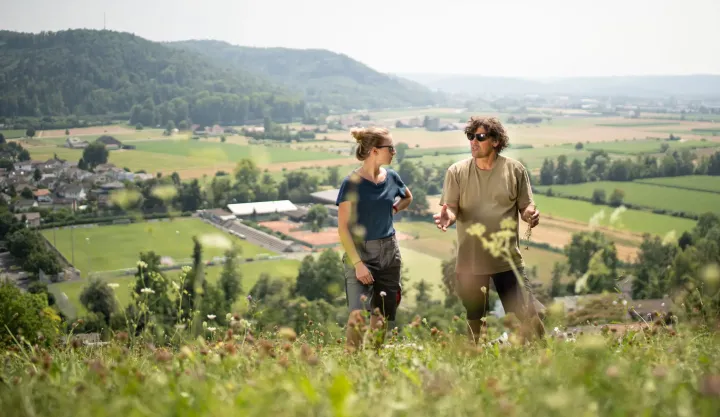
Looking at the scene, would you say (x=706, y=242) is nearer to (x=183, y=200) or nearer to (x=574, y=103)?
(x=183, y=200)

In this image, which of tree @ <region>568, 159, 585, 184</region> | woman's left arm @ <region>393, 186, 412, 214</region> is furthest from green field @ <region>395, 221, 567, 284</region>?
woman's left arm @ <region>393, 186, 412, 214</region>

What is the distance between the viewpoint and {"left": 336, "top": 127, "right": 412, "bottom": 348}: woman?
4.38 metres

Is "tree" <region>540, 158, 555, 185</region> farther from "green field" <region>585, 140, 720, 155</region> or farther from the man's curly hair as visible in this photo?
the man's curly hair

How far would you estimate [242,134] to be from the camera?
97.8 m

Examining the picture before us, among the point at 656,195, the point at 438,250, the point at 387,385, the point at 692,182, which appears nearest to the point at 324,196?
the point at 438,250

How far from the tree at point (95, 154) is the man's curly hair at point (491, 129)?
68430 mm

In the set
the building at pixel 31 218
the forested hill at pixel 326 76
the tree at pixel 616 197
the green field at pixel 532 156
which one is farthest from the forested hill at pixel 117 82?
the tree at pixel 616 197

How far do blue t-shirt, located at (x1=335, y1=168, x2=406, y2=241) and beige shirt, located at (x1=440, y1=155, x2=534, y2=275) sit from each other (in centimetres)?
36

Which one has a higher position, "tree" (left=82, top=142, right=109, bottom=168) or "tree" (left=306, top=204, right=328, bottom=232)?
"tree" (left=82, top=142, right=109, bottom=168)

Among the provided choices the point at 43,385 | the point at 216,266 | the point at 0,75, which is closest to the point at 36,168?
the point at 0,75

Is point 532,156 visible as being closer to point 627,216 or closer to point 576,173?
point 576,173

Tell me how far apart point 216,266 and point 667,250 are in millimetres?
26238

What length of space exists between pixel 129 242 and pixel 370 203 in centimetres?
4866

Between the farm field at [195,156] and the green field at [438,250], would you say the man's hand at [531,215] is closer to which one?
the green field at [438,250]
